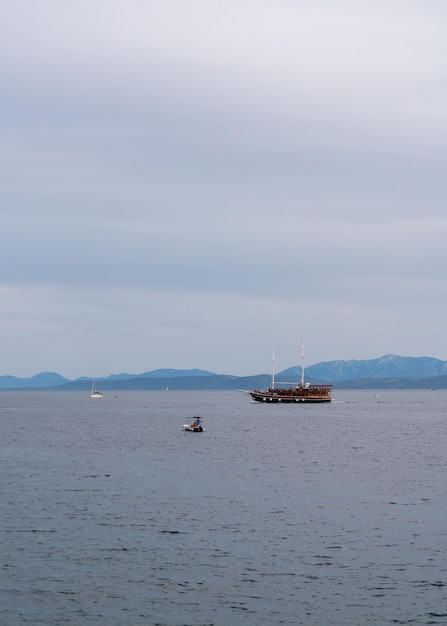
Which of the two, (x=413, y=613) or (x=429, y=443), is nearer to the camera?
(x=413, y=613)

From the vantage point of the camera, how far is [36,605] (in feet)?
146

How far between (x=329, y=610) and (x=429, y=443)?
102141mm

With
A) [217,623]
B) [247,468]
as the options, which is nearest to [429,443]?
[247,468]

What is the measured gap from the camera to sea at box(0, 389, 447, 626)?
44562mm

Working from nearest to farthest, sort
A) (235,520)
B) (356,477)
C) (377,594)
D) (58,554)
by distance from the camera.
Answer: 1. (377,594)
2. (58,554)
3. (235,520)
4. (356,477)

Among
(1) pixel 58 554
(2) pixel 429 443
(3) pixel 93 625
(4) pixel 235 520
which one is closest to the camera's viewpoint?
(3) pixel 93 625

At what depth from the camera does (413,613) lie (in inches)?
1722

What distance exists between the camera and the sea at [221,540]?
146 feet

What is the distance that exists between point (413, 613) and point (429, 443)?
102 m

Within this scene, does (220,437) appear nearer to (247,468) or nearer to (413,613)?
(247,468)

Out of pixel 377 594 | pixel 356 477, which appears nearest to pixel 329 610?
pixel 377 594

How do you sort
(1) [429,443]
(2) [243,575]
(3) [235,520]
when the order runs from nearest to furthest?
(2) [243,575] < (3) [235,520] < (1) [429,443]

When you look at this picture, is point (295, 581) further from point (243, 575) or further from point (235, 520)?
point (235, 520)

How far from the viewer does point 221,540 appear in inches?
2327
